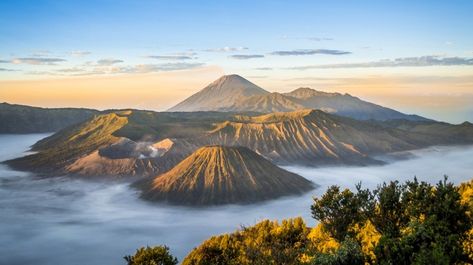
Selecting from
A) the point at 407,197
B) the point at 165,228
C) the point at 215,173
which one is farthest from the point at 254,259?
the point at 215,173

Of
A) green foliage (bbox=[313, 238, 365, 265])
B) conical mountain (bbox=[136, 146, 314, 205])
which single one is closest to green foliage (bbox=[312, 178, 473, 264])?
green foliage (bbox=[313, 238, 365, 265])

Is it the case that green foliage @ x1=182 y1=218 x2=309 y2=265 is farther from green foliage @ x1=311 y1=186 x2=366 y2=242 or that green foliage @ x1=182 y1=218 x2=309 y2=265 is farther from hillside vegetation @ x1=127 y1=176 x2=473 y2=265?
green foliage @ x1=311 y1=186 x2=366 y2=242

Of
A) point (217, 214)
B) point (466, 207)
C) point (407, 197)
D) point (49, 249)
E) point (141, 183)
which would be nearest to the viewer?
point (466, 207)

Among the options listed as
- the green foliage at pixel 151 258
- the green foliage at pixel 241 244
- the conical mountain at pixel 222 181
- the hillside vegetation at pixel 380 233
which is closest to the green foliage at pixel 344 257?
the hillside vegetation at pixel 380 233

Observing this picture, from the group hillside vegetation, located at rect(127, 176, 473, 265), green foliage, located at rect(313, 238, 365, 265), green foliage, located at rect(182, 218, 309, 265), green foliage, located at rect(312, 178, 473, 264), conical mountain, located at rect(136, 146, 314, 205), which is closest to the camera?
green foliage, located at rect(312, 178, 473, 264)

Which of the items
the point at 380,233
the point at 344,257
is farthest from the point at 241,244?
the point at 344,257

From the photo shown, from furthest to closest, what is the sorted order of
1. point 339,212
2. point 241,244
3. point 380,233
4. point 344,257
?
1. point 241,244
2. point 339,212
3. point 380,233
4. point 344,257

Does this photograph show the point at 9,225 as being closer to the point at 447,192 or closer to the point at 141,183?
the point at 141,183

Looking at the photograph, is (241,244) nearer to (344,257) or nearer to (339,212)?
(339,212)

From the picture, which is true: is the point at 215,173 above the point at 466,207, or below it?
below
